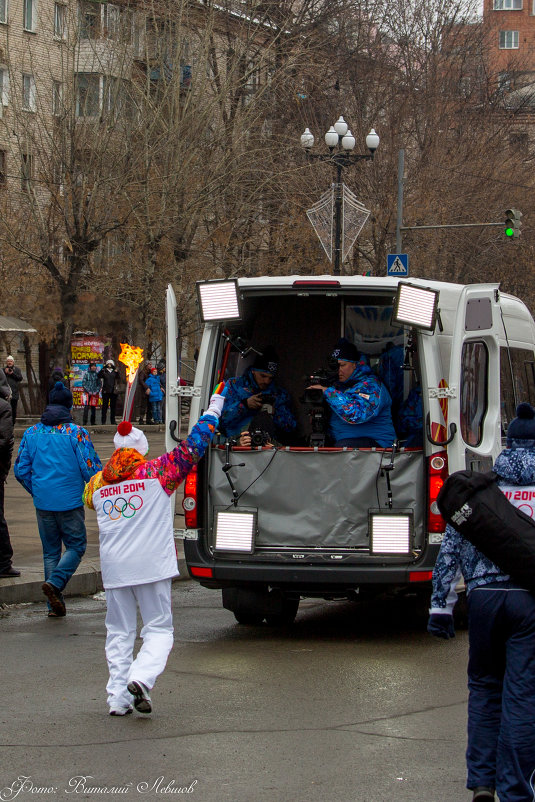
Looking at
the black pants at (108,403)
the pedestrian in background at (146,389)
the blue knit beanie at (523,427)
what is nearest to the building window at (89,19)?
the pedestrian in background at (146,389)

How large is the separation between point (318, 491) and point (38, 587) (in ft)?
9.99

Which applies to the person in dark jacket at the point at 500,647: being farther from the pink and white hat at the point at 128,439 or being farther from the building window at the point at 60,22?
the building window at the point at 60,22

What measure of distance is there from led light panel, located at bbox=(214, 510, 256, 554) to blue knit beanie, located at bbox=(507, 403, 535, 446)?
3497 mm

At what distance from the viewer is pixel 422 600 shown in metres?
9.46

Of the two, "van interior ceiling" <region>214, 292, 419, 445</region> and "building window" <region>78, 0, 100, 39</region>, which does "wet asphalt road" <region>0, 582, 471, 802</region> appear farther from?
"building window" <region>78, 0, 100, 39</region>

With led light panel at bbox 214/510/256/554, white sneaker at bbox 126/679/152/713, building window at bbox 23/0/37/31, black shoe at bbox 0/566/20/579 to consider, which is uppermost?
building window at bbox 23/0/37/31

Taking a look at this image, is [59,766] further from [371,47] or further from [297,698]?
[371,47]

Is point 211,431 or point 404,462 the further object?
point 404,462

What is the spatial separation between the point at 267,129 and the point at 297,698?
30546mm

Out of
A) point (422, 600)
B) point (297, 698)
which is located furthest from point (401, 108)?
point (297, 698)

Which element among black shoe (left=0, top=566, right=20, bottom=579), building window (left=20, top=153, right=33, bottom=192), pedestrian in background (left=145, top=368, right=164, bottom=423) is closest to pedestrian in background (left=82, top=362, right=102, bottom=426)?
pedestrian in background (left=145, top=368, right=164, bottom=423)

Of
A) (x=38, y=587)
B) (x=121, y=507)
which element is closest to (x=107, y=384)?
(x=38, y=587)

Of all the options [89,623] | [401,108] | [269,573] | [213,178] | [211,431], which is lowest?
[89,623]

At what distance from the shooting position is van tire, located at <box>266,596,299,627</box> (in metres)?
9.45
